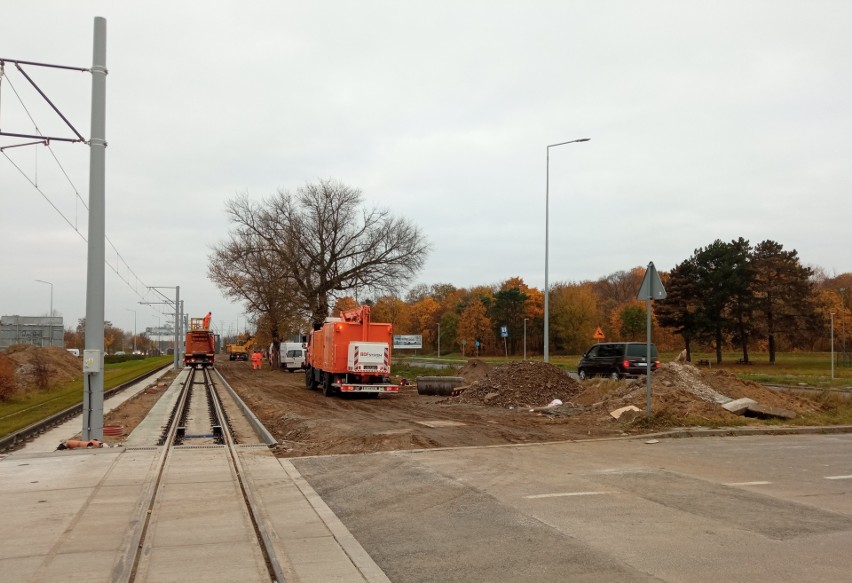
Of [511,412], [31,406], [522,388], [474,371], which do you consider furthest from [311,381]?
[511,412]

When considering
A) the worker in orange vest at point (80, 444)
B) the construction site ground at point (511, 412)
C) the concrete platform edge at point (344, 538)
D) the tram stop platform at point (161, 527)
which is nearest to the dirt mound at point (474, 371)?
the construction site ground at point (511, 412)

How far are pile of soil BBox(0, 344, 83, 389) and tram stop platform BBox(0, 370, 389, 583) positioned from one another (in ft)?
85.1

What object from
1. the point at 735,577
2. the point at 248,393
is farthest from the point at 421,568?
the point at 248,393

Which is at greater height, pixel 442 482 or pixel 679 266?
pixel 679 266

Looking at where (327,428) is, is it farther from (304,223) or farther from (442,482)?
(304,223)

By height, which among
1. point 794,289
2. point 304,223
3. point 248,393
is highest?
point 304,223

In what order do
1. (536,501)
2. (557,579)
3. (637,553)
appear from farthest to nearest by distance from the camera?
(536,501), (637,553), (557,579)

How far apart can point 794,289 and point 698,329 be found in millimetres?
8907

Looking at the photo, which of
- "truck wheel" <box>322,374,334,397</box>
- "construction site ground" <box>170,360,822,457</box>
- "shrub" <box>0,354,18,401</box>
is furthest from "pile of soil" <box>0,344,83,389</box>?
"construction site ground" <box>170,360,822,457</box>

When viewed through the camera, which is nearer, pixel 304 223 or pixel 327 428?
pixel 327 428

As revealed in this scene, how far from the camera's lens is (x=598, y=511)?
7.42 metres

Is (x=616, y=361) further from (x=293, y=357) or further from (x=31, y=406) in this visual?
(x=293, y=357)

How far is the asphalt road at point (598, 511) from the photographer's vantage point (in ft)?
18.4

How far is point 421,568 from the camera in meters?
5.60
